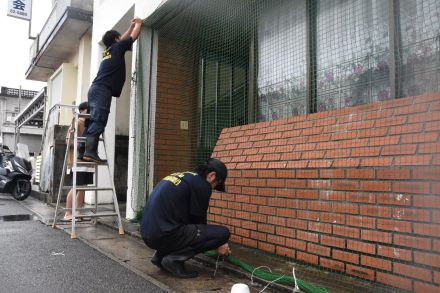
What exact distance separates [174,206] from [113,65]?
2719mm

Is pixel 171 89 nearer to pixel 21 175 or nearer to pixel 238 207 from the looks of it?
pixel 238 207

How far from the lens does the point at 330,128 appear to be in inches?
148

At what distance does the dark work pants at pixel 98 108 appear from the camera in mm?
5321

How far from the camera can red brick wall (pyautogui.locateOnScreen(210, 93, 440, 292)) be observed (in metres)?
2.77

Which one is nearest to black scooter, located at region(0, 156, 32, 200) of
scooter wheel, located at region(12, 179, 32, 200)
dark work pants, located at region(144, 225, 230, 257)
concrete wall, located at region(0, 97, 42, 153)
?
scooter wheel, located at region(12, 179, 32, 200)

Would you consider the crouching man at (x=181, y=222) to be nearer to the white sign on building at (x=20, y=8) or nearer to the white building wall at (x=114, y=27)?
the white building wall at (x=114, y=27)

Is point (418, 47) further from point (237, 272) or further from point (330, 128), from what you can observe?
point (237, 272)

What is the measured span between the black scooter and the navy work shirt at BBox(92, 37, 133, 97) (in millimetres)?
6445

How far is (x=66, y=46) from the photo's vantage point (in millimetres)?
11414

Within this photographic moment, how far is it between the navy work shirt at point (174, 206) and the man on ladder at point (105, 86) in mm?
2095

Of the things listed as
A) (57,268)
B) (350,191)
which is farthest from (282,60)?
Answer: (57,268)

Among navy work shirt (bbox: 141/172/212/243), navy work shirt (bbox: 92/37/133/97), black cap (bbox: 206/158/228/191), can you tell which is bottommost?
navy work shirt (bbox: 141/172/212/243)

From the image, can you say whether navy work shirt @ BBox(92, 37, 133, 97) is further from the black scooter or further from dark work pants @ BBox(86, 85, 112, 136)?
the black scooter

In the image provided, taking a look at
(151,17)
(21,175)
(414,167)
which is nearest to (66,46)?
(21,175)
